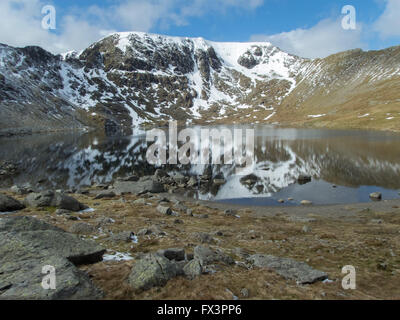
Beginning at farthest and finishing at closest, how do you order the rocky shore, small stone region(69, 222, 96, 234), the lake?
the lake, small stone region(69, 222, 96, 234), the rocky shore

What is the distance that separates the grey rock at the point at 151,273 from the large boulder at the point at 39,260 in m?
1.24

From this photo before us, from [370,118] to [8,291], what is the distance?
633ft

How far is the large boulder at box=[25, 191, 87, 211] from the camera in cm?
2300

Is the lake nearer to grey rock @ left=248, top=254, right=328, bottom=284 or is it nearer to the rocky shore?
the rocky shore

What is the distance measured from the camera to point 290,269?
1080 centimetres

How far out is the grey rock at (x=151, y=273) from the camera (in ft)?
→ 27.1

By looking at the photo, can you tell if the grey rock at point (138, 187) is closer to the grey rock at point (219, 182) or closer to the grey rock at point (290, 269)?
the grey rock at point (219, 182)

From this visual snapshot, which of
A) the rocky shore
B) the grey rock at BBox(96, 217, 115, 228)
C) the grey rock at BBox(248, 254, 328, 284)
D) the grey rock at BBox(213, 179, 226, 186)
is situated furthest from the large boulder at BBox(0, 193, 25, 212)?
the grey rock at BBox(213, 179, 226, 186)

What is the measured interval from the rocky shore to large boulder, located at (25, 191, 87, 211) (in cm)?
10

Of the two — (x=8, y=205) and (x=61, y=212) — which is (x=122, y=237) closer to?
(x=61, y=212)

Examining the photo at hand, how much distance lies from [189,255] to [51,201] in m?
17.5

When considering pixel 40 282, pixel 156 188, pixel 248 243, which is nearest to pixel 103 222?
pixel 248 243
